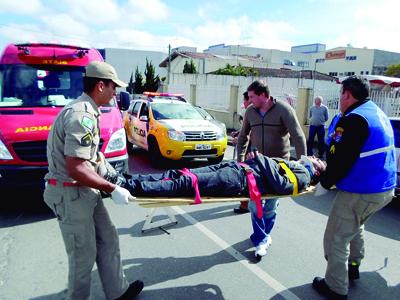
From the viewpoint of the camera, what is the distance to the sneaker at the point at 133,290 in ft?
9.41

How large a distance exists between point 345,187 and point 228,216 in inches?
95.2

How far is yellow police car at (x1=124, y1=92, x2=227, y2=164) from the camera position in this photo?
7578 mm

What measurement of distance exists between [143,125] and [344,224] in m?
6.63

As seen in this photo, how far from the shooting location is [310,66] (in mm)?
69188

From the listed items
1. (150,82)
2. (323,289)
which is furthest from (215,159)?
(150,82)

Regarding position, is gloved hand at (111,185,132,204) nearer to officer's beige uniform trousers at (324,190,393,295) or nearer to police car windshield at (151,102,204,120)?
officer's beige uniform trousers at (324,190,393,295)

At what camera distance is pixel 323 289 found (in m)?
3.05

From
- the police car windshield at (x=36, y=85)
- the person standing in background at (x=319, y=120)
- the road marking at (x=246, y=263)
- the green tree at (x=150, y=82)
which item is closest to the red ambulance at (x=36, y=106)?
the police car windshield at (x=36, y=85)

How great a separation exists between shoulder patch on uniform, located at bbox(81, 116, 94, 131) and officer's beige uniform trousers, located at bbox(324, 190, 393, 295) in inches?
82.4

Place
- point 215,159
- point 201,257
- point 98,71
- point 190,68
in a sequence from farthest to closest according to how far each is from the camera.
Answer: point 190,68
point 215,159
point 201,257
point 98,71

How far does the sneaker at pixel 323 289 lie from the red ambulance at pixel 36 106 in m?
3.07

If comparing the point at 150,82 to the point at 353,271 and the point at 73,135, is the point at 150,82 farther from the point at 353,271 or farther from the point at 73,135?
the point at 73,135

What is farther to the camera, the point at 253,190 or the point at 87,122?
the point at 253,190

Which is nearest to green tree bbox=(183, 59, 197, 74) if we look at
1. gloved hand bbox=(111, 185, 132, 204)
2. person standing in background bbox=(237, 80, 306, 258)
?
person standing in background bbox=(237, 80, 306, 258)
